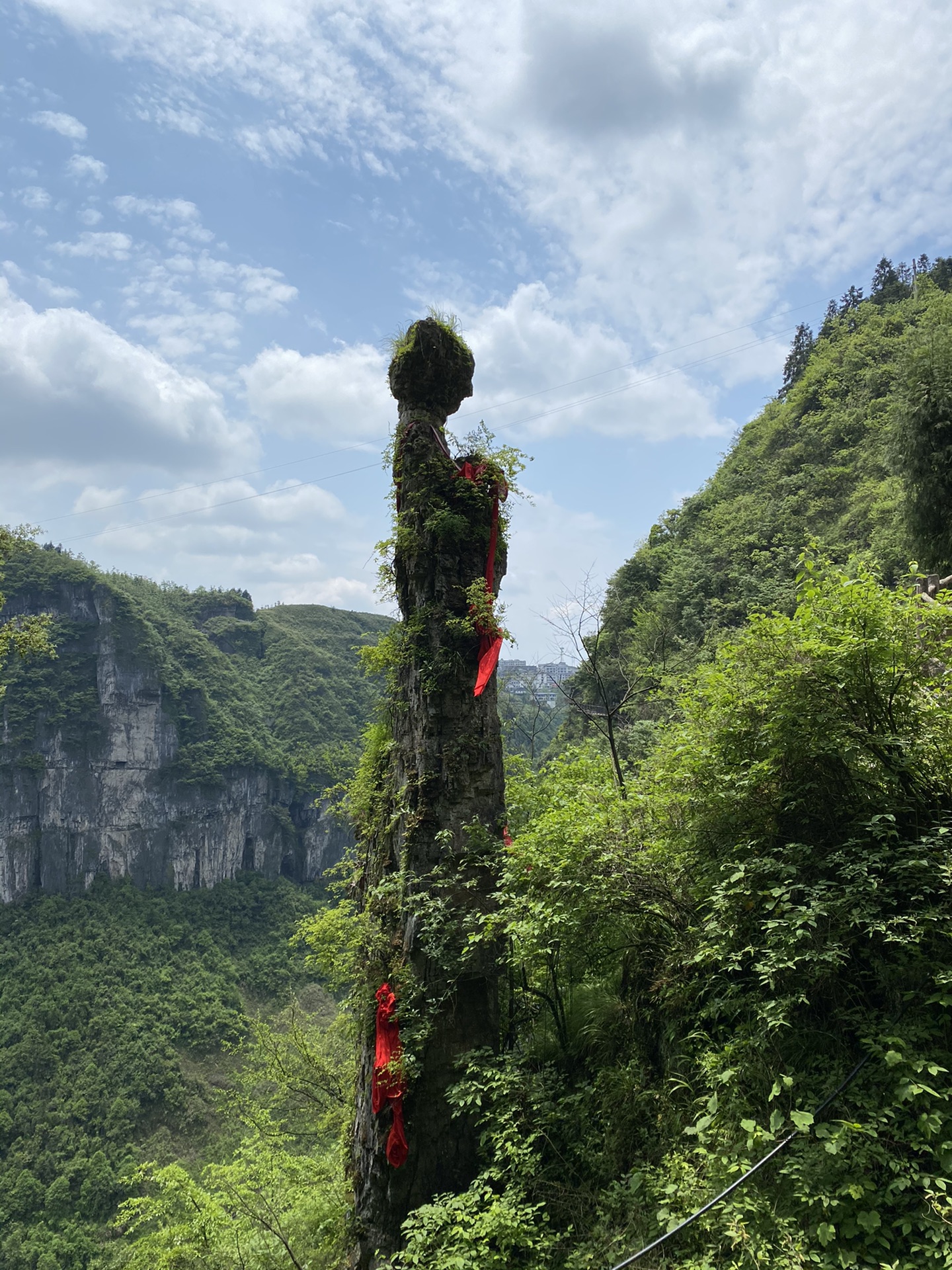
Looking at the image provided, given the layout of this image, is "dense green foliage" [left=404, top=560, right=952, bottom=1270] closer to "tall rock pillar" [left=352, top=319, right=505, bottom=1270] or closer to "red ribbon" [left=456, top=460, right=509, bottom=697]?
"tall rock pillar" [left=352, top=319, right=505, bottom=1270]

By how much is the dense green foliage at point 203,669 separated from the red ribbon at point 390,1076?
41208 millimetres

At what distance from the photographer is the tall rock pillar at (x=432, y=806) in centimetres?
551

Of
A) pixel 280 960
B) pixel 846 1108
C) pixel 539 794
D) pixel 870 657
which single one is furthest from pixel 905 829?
pixel 280 960

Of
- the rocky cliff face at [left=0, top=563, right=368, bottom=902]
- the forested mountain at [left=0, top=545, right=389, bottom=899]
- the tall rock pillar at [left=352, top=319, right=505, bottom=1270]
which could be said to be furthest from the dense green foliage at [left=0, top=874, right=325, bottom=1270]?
the tall rock pillar at [left=352, top=319, right=505, bottom=1270]

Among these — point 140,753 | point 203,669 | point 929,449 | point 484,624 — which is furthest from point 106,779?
point 929,449

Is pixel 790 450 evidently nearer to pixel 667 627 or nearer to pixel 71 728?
pixel 667 627

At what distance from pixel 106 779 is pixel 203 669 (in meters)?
19.7

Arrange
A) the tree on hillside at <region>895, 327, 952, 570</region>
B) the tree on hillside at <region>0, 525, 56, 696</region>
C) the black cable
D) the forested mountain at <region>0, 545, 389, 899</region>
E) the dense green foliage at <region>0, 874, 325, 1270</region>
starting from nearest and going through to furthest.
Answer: the black cable
the tree on hillside at <region>0, 525, 56, 696</region>
the tree on hillside at <region>895, 327, 952, 570</region>
the dense green foliage at <region>0, 874, 325, 1270</region>
the forested mountain at <region>0, 545, 389, 899</region>

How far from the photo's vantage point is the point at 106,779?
230 feet

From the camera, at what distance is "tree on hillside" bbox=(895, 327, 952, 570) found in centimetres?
1288

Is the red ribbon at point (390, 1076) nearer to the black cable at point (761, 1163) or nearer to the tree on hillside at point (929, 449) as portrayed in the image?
the black cable at point (761, 1163)

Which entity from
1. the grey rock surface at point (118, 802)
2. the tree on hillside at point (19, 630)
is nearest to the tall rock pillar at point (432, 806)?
the tree on hillside at point (19, 630)

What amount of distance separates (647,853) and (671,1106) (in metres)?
1.44

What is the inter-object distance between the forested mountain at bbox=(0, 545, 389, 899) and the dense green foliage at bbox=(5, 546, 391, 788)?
0.63 feet
